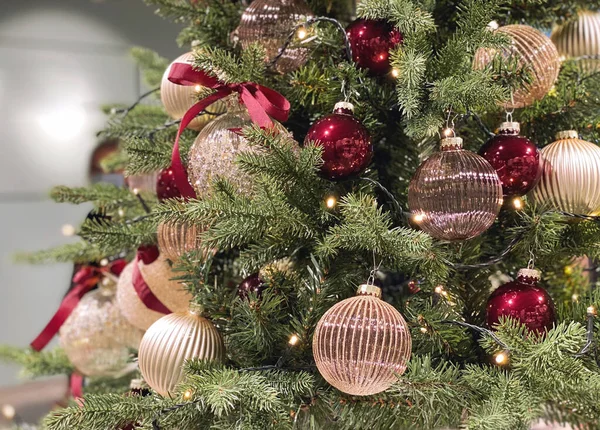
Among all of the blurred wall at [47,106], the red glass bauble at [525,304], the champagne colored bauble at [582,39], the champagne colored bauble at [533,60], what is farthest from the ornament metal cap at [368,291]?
the blurred wall at [47,106]

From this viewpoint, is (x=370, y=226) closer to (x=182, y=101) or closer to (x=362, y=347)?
(x=362, y=347)

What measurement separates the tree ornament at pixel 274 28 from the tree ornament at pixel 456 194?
185mm

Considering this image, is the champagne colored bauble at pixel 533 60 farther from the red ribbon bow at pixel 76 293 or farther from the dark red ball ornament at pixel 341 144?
the red ribbon bow at pixel 76 293

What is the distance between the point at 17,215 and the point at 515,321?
1.75 meters

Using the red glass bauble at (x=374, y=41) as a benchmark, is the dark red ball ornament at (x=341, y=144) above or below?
below

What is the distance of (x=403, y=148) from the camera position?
63 centimetres

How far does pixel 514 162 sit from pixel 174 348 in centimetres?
34

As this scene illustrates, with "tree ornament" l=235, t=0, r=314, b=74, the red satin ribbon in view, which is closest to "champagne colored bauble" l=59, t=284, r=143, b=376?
the red satin ribbon

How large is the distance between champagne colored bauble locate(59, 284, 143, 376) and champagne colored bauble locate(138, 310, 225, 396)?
27cm

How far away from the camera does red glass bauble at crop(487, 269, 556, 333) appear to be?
0.50 m

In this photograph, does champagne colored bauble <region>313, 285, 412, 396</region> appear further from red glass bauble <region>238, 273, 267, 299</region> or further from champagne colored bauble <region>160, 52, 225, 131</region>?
champagne colored bauble <region>160, 52, 225, 131</region>

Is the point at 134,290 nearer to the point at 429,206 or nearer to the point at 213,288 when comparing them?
the point at 213,288

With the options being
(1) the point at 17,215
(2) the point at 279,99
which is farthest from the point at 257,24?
(1) the point at 17,215

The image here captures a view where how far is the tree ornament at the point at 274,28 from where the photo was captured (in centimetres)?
60
